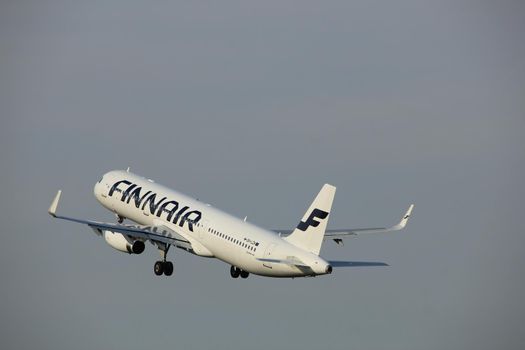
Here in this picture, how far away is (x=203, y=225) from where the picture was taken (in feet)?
396

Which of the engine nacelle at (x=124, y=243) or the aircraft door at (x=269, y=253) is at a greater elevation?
the engine nacelle at (x=124, y=243)

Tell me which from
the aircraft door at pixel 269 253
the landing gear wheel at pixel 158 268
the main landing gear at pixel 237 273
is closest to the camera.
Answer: the aircraft door at pixel 269 253

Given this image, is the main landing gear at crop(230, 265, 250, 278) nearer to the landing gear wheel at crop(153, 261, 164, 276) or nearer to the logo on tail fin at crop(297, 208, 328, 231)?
the landing gear wheel at crop(153, 261, 164, 276)

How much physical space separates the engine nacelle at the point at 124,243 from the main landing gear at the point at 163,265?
167cm

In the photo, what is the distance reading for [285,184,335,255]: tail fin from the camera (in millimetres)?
109500

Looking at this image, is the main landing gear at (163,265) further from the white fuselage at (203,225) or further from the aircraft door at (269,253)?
the aircraft door at (269,253)

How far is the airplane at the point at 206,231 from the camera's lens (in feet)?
362

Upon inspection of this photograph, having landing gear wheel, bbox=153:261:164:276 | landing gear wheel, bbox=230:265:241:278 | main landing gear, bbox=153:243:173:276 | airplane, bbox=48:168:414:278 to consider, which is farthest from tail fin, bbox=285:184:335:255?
landing gear wheel, bbox=153:261:164:276

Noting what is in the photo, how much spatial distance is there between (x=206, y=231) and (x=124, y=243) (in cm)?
811

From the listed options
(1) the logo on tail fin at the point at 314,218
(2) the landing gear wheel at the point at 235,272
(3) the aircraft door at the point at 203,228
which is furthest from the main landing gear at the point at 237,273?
(1) the logo on tail fin at the point at 314,218

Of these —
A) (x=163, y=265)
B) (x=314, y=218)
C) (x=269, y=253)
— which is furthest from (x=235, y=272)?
(x=314, y=218)

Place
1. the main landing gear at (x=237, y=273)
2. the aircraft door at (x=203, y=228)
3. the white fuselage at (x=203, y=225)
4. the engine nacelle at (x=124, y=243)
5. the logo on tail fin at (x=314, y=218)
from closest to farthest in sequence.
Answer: the logo on tail fin at (x=314, y=218) → the white fuselage at (x=203, y=225) → the aircraft door at (x=203, y=228) → the engine nacelle at (x=124, y=243) → the main landing gear at (x=237, y=273)

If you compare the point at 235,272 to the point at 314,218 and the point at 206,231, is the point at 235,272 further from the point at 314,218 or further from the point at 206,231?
the point at 314,218

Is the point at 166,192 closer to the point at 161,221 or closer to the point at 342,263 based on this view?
the point at 161,221
